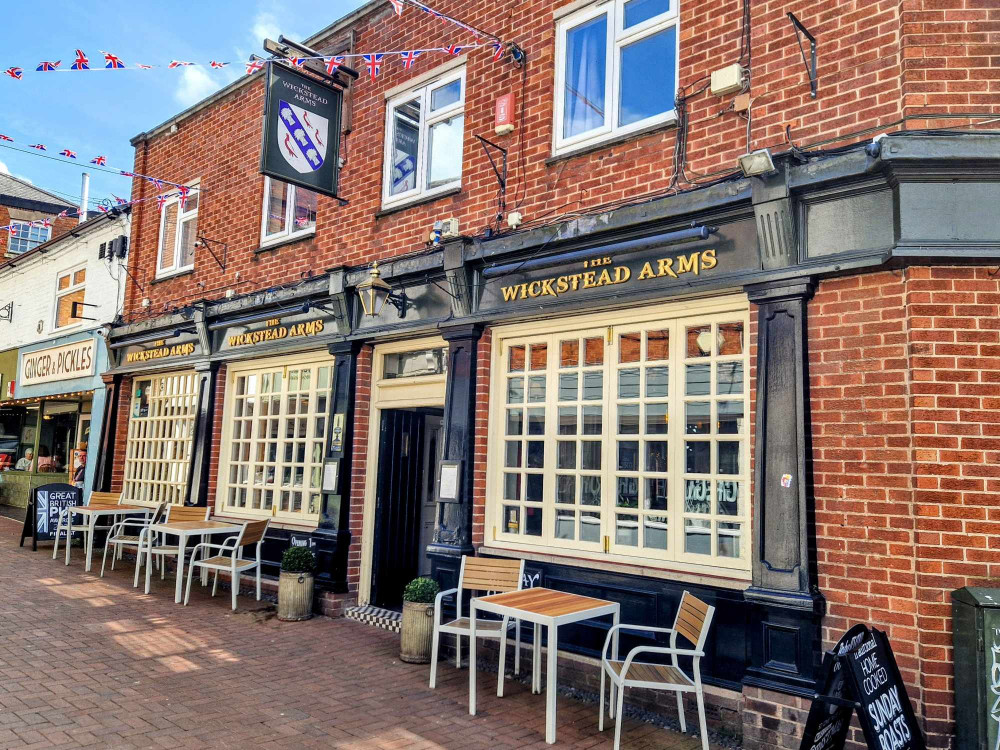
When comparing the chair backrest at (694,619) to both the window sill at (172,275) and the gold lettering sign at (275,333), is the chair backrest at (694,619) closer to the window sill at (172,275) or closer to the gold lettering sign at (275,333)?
the gold lettering sign at (275,333)

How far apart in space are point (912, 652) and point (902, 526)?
72cm

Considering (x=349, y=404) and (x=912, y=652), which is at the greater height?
(x=349, y=404)

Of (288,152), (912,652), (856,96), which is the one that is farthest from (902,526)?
(288,152)

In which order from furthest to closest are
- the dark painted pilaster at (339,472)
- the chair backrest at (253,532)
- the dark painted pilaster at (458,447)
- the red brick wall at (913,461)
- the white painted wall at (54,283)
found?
1. the white painted wall at (54,283)
2. the chair backrest at (253,532)
3. the dark painted pilaster at (339,472)
4. the dark painted pilaster at (458,447)
5. the red brick wall at (913,461)

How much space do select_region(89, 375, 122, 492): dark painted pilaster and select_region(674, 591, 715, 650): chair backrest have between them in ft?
34.5

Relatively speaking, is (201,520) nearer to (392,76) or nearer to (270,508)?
(270,508)

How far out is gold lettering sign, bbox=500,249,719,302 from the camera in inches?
220

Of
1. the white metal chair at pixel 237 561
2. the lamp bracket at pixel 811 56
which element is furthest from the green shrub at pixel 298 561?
the lamp bracket at pixel 811 56

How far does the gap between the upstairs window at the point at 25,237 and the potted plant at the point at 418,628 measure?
21227 mm

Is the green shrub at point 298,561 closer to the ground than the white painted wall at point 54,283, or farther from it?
closer to the ground

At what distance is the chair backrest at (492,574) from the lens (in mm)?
6121

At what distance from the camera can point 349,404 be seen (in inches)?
334

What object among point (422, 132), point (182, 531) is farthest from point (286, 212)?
point (182, 531)

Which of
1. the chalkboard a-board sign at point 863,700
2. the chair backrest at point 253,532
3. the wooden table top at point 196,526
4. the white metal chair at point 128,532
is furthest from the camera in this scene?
the white metal chair at point 128,532
